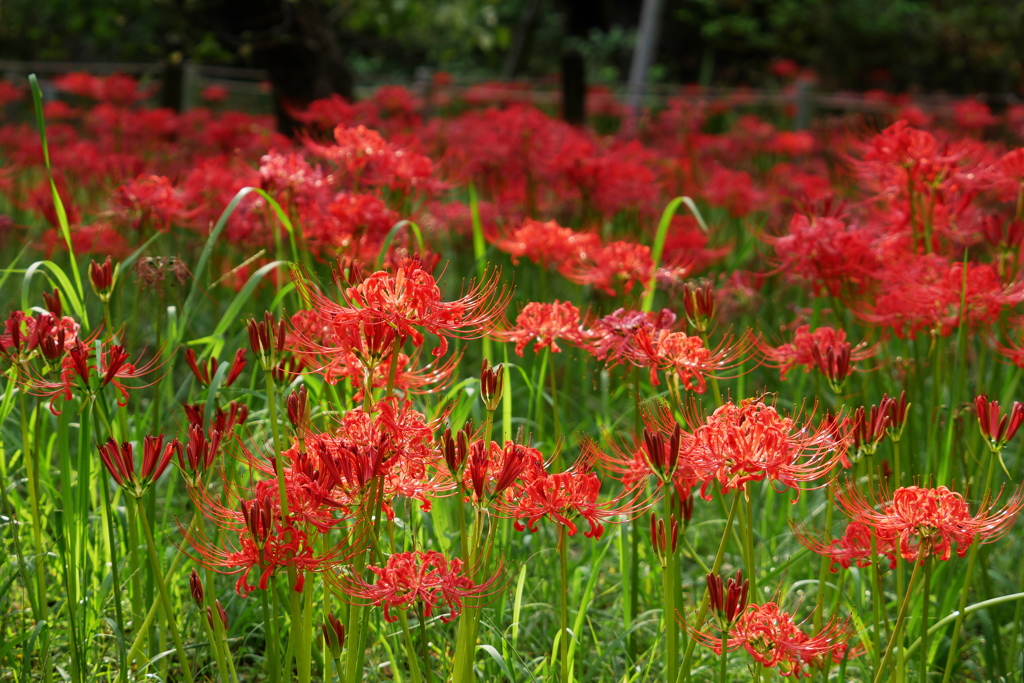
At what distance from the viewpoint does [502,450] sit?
156cm

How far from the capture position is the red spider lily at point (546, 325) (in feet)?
6.46

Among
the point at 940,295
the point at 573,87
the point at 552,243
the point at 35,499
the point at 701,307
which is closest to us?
the point at 35,499

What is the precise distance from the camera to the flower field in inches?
60.7

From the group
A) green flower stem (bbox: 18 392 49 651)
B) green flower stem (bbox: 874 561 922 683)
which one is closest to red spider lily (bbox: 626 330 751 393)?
green flower stem (bbox: 874 561 922 683)

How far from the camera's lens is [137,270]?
98.1 inches

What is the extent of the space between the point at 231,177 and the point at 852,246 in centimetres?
238

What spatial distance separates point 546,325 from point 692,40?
16.9 m

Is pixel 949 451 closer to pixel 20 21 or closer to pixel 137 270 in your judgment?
pixel 137 270

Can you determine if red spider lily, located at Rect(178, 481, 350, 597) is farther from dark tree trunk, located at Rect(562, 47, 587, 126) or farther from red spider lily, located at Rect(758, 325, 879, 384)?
dark tree trunk, located at Rect(562, 47, 587, 126)

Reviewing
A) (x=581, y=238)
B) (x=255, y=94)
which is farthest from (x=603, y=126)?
(x=581, y=238)

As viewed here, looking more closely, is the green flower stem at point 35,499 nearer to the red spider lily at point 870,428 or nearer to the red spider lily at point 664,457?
the red spider lily at point 664,457

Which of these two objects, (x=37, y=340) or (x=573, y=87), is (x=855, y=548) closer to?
(x=37, y=340)

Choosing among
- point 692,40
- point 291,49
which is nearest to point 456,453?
point 291,49

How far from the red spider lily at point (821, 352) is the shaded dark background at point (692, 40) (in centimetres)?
696
